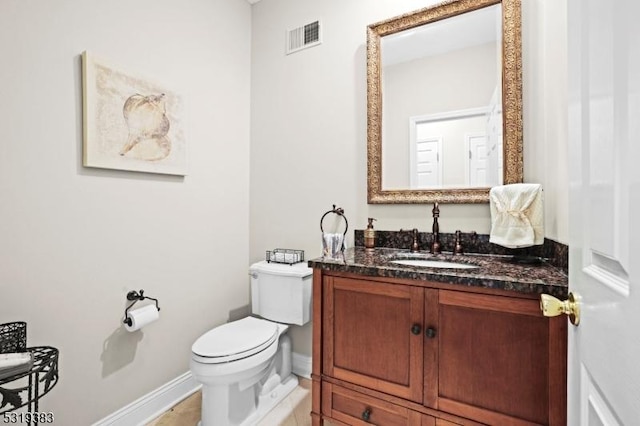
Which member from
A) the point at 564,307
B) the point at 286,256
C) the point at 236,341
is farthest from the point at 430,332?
the point at 286,256

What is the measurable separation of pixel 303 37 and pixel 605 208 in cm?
A: 216

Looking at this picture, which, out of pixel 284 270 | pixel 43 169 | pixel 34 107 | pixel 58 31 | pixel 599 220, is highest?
pixel 58 31

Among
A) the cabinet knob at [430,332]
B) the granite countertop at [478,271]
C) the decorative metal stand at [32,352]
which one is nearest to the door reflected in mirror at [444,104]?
the granite countertop at [478,271]

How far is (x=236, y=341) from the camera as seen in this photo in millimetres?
1603

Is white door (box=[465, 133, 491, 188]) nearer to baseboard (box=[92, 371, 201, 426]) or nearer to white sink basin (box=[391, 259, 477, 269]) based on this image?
white sink basin (box=[391, 259, 477, 269])

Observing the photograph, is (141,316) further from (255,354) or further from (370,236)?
(370,236)

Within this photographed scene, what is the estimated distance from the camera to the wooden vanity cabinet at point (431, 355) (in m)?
1.02

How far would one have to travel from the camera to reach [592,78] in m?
0.53

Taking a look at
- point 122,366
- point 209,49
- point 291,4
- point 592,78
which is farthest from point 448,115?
point 122,366

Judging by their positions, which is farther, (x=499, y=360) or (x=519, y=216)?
(x=519, y=216)

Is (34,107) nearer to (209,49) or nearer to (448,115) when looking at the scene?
(209,49)

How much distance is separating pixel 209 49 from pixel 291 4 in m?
0.69

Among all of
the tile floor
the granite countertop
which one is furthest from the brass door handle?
the tile floor

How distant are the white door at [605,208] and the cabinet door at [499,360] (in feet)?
1.28
